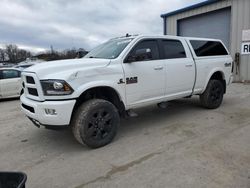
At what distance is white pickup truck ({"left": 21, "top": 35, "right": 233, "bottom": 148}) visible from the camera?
372 cm

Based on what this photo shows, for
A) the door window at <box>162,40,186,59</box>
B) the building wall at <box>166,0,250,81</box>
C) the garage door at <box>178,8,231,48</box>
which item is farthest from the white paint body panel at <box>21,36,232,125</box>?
the garage door at <box>178,8,231,48</box>

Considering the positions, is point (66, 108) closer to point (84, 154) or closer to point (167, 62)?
point (84, 154)

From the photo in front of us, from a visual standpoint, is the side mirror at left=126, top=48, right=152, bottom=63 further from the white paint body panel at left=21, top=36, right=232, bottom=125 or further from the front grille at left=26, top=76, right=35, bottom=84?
the front grille at left=26, top=76, right=35, bottom=84

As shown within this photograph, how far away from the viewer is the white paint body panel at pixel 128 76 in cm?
373

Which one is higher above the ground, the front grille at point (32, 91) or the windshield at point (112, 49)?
the windshield at point (112, 49)

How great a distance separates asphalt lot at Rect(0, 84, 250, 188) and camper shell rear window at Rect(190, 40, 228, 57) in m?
1.58

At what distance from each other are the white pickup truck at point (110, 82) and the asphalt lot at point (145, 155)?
1.56 feet

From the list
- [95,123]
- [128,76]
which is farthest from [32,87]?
[128,76]

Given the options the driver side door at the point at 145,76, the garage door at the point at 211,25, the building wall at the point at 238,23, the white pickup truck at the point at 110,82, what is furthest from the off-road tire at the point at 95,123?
the garage door at the point at 211,25

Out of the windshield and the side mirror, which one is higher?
the windshield

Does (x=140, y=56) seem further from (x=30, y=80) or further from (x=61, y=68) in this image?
(x=30, y=80)

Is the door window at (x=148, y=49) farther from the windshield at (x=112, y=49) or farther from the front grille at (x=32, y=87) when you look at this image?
the front grille at (x=32, y=87)

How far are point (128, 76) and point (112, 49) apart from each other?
0.82 meters

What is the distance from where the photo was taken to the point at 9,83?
9906mm
